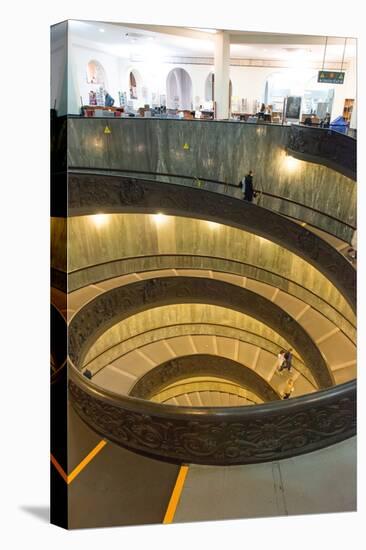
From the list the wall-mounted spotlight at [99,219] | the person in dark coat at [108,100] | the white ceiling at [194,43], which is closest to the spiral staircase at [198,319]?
the wall-mounted spotlight at [99,219]

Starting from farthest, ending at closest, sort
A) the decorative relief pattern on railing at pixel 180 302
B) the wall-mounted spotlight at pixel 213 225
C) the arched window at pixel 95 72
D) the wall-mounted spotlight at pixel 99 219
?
the wall-mounted spotlight at pixel 213 225 → the decorative relief pattern on railing at pixel 180 302 → the wall-mounted spotlight at pixel 99 219 → the arched window at pixel 95 72

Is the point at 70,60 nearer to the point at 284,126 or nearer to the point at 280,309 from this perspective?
the point at 284,126

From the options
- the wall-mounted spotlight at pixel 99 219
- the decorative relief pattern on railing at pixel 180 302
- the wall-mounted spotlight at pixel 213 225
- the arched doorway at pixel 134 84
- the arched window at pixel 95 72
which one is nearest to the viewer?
the arched window at pixel 95 72

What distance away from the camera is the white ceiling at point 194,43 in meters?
4.37

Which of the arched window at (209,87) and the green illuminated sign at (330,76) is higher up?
the green illuminated sign at (330,76)

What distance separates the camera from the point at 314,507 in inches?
196

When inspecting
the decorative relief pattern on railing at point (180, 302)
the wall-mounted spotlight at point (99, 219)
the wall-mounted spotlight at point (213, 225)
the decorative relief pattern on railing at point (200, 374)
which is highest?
the wall-mounted spotlight at point (99, 219)

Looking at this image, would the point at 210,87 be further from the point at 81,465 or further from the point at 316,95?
the point at 81,465

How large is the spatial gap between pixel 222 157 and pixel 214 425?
225cm

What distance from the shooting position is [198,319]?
4.86 meters

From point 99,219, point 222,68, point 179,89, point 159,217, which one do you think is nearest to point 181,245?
point 159,217

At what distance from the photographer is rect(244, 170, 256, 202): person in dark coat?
476 centimetres

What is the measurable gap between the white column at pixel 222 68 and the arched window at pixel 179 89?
0.78 feet

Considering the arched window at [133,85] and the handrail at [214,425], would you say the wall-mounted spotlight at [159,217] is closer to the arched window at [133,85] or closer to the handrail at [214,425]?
the arched window at [133,85]
